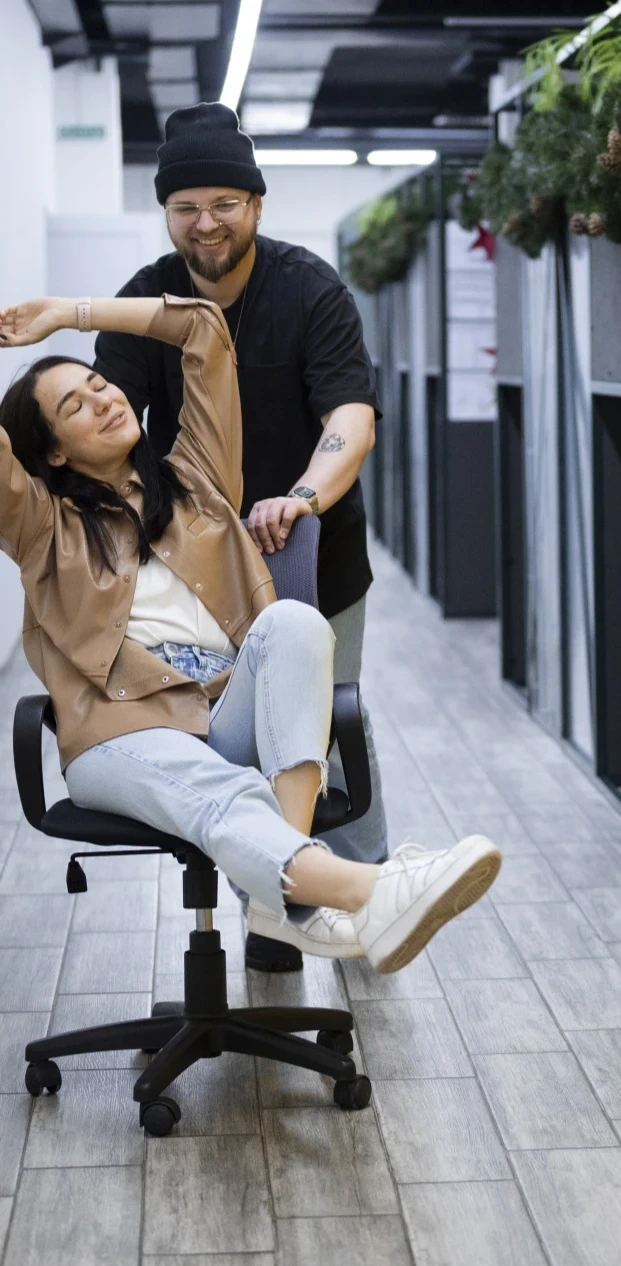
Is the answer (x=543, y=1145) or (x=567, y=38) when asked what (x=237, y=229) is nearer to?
(x=543, y=1145)

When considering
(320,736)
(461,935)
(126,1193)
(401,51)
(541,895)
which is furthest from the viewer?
(401,51)

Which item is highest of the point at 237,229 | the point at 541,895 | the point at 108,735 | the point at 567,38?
the point at 567,38

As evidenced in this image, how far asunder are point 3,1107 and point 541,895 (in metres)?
A: 1.44

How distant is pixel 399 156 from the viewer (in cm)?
1443

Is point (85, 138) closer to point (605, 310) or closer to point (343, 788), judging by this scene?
point (605, 310)

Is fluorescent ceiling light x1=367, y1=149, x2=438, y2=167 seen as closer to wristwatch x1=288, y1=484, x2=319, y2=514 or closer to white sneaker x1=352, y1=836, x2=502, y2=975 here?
wristwatch x1=288, y1=484, x2=319, y2=514

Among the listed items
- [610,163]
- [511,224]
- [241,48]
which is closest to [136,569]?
[610,163]

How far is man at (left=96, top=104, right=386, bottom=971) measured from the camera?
103 inches

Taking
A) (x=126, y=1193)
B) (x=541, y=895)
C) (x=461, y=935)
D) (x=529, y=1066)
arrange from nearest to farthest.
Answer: (x=126, y=1193)
(x=529, y=1066)
(x=461, y=935)
(x=541, y=895)

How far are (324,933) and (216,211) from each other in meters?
1.29

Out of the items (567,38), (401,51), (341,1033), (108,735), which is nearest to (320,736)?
(108,735)

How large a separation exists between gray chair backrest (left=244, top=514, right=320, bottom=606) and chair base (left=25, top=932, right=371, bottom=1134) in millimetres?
601

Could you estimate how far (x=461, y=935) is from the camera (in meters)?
3.14

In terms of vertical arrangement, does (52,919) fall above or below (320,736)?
below
